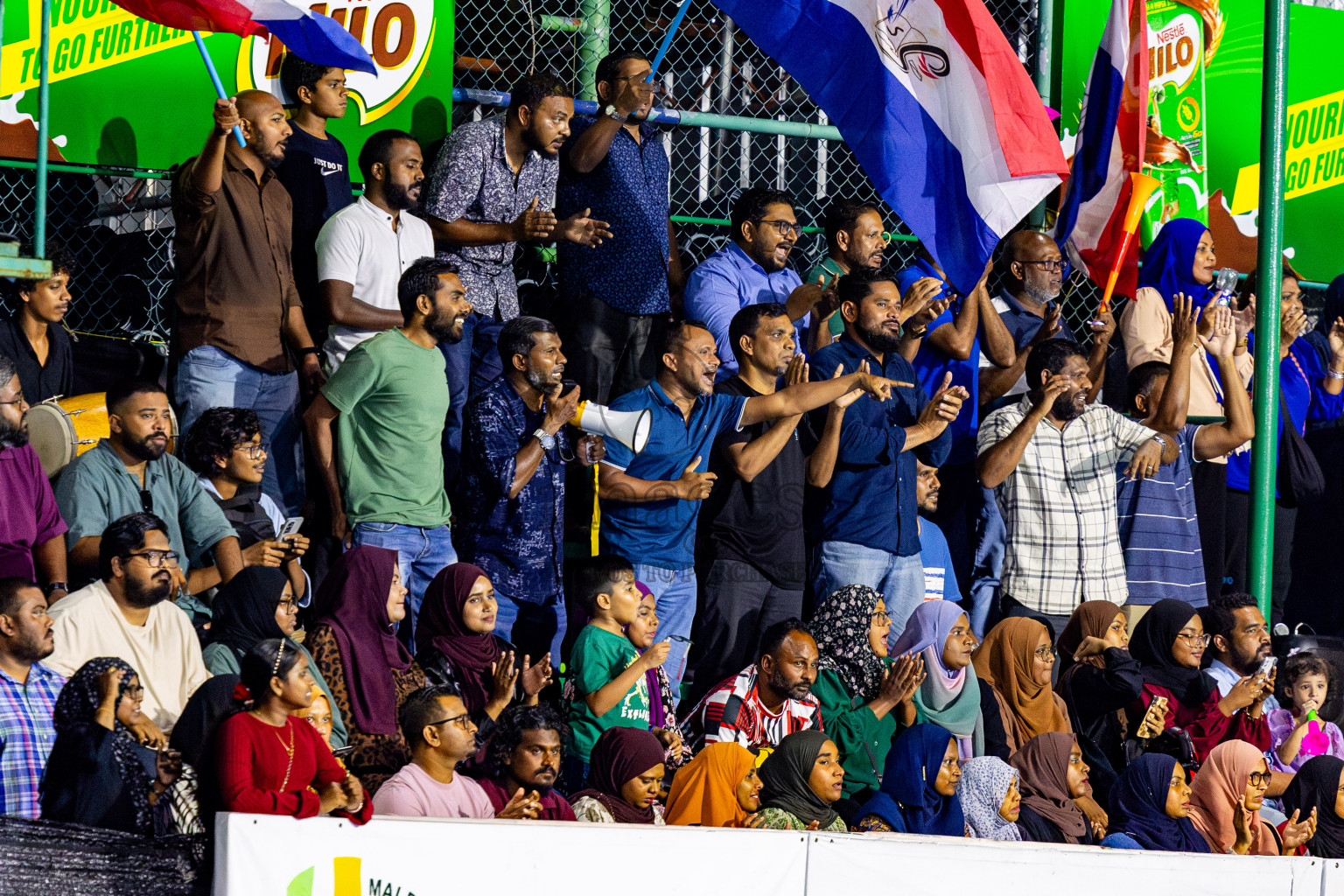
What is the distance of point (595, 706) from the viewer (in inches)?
279

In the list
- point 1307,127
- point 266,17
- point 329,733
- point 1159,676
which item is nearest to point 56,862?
point 329,733

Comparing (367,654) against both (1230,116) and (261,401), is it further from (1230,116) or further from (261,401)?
(1230,116)

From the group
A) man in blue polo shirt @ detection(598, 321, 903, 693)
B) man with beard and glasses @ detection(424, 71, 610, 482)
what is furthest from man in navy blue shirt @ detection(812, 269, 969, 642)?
man with beard and glasses @ detection(424, 71, 610, 482)

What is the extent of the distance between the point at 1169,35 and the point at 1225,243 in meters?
1.29

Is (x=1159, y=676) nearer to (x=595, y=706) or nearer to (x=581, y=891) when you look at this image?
(x=595, y=706)

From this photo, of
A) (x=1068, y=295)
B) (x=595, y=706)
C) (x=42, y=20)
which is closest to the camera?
(x=42, y=20)

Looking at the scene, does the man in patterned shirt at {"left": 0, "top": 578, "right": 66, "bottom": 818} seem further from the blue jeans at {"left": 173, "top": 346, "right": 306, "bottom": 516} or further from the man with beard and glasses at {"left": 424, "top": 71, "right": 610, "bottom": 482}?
the man with beard and glasses at {"left": 424, "top": 71, "right": 610, "bottom": 482}

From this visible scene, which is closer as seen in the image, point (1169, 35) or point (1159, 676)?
point (1159, 676)

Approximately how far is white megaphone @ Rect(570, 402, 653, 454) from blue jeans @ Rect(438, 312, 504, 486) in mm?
480

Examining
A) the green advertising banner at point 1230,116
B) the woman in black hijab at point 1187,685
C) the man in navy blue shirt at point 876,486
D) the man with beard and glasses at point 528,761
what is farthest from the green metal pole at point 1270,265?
the man with beard and glasses at point 528,761

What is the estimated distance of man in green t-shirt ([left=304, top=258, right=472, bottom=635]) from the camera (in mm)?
7473

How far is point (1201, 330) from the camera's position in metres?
9.40

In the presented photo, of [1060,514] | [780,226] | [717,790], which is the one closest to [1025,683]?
[1060,514]

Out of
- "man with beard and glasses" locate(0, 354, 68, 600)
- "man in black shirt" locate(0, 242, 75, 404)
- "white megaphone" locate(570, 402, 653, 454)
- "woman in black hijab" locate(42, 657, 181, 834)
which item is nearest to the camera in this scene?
"woman in black hijab" locate(42, 657, 181, 834)
